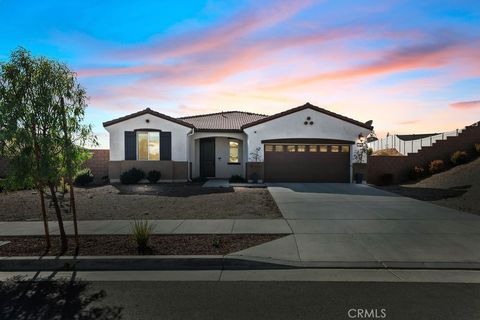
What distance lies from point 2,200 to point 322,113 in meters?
16.4

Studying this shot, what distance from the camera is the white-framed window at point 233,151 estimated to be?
24.6m

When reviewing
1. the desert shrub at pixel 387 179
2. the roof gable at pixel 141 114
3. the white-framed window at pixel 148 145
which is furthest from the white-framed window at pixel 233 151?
the desert shrub at pixel 387 179

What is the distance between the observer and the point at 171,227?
29.9 ft

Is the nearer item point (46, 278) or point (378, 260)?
point (46, 278)

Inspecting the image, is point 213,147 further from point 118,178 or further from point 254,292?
point 254,292

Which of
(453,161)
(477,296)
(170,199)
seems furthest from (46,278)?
(453,161)

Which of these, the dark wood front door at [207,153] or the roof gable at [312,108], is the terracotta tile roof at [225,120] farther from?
the dark wood front door at [207,153]

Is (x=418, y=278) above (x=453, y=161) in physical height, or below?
below

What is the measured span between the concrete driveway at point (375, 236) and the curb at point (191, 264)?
0.04 meters

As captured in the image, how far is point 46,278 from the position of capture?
19.6ft

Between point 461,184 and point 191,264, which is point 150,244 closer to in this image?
point 191,264

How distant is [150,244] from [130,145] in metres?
15.2

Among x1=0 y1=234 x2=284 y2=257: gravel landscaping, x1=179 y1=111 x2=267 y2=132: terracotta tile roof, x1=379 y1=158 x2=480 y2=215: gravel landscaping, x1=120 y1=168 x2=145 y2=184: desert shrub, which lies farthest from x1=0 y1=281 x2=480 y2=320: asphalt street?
x1=179 y1=111 x2=267 y2=132: terracotta tile roof

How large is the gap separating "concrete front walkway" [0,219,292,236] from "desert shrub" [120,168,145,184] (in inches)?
417
